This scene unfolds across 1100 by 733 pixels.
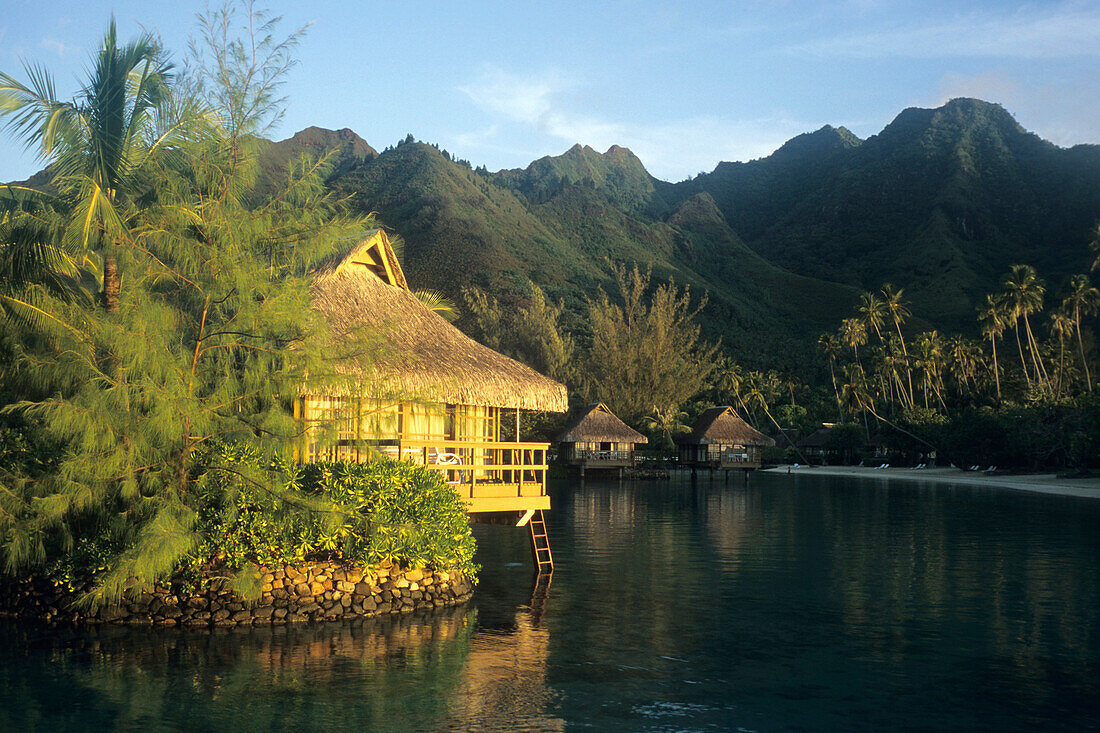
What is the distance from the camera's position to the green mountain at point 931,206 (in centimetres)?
11438

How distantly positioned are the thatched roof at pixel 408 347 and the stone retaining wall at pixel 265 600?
2.60 m

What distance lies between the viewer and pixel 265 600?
1138cm

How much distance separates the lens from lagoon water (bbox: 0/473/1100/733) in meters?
8.02

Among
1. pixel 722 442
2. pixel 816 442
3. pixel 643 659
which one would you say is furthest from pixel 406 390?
pixel 816 442

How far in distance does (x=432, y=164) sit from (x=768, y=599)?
309ft

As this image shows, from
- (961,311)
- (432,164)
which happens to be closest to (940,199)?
(961,311)

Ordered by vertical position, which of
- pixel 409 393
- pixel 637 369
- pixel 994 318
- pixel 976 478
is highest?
pixel 994 318

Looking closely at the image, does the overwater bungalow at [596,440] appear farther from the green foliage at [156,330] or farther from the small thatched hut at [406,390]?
the green foliage at [156,330]

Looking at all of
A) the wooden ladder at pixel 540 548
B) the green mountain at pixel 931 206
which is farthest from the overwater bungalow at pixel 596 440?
the green mountain at pixel 931 206

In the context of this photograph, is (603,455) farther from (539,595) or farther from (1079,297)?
(539,595)

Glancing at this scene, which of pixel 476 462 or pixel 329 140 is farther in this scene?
pixel 329 140

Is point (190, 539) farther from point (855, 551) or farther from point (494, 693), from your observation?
point (855, 551)

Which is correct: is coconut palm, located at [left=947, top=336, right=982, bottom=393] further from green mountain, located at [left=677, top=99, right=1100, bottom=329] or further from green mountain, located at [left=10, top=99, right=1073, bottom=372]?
green mountain, located at [left=677, top=99, right=1100, bottom=329]

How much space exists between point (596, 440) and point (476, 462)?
32.1 metres
